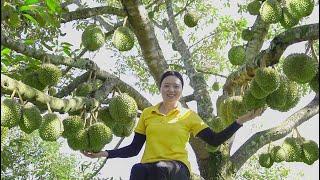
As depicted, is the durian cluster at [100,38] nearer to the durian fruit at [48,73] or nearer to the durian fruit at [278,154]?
the durian fruit at [48,73]

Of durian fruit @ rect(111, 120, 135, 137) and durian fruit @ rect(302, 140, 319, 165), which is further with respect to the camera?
durian fruit @ rect(302, 140, 319, 165)

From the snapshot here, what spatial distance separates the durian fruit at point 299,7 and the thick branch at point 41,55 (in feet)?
4.58

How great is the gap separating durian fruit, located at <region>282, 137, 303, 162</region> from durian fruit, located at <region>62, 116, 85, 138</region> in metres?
1.79

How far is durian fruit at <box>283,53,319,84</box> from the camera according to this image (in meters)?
2.54

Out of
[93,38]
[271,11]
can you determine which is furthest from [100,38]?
[271,11]

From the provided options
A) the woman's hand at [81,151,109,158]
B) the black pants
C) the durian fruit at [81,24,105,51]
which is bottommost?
the black pants

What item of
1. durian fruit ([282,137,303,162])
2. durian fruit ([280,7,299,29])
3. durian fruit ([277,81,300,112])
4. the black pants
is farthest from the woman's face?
durian fruit ([282,137,303,162])

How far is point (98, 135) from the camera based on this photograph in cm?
288

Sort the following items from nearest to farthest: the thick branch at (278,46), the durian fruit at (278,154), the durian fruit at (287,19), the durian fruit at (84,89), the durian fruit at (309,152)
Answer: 1. the thick branch at (278,46)
2. the durian fruit at (84,89)
3. the durian fruit at (287,19)
4. the durian fruit at (309,152)
5. the durian fruit at (278,154)

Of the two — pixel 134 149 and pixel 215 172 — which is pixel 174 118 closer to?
pixel 134 149

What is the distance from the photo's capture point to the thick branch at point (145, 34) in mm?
3598

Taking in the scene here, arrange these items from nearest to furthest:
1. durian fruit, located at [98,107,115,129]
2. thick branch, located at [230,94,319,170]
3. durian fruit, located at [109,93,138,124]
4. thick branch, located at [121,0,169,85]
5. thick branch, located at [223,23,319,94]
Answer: thick branch, located at [223,23,319,94]
durian fruit, located at [109,93,138,124]
durian fruit, located at [98,107,115,129]
thick branch, located at [121,0,169,85]
thick branch, located at [230,94,319,170]

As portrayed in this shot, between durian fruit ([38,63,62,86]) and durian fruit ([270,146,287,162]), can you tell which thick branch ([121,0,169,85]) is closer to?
durian fruit ([38,63,62,86])

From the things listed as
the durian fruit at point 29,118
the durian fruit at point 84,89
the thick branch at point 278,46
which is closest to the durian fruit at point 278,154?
the thick branch at point 278,46
